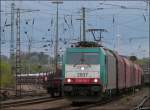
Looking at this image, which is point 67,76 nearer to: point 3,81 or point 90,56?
point 90,56

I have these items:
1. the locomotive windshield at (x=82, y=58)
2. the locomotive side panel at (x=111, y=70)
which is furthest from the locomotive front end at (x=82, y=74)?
the locomotive side panel at (x=111, y=70)

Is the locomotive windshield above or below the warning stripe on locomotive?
above

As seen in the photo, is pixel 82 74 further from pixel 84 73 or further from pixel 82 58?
pixel 82 58

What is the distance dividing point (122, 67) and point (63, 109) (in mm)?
15328

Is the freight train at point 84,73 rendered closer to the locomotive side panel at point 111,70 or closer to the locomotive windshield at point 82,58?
the locomotive windshield at point 82,58

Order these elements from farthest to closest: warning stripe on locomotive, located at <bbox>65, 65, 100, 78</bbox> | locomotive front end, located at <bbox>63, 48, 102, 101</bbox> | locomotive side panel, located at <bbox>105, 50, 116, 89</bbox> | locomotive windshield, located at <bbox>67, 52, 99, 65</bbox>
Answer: locomotive side panel, located at <bbox>105, 50, 116, 89</bbox> → locomotive windshield, located at <bbox>67, 52, 99, 65</bbox> → warning stripe on locomotive, located at <bbox>65, 65, 100, 78</bbox> → locomotive front end, located at <bbox>63, 48, 102, 101</bbox>

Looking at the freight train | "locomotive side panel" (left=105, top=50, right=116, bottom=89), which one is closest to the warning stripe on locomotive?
the freight train

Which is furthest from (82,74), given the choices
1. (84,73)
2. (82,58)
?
(82,58)

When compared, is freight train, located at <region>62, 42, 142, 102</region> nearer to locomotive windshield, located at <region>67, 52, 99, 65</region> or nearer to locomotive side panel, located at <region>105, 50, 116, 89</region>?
locomotive windshield, located at <region>67, 52, 99, 65</region>

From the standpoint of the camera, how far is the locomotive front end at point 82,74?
29.4m

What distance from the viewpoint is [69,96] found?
98.2ft

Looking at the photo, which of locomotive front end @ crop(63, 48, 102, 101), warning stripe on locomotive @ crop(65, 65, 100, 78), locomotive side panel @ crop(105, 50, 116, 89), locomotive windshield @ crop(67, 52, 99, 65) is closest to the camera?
locomotive front end @ crop(63, 48, 102, 101)

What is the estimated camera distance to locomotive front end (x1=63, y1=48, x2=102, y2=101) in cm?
2942

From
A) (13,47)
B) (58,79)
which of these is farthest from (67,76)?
(13,47)
